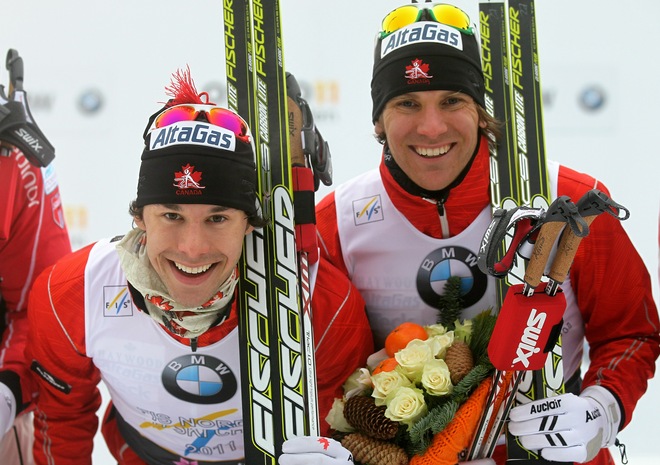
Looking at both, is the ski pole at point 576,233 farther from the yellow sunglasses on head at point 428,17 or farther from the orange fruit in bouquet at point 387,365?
the yellow sunglasses on head at point 428,17

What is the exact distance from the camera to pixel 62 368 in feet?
6.27

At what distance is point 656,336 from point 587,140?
1562 millimetres

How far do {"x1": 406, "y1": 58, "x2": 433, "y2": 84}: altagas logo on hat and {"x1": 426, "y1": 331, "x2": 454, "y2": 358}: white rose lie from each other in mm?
580

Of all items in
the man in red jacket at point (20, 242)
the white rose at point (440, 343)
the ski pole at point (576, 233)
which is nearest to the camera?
the ski pole at point (576, 233)

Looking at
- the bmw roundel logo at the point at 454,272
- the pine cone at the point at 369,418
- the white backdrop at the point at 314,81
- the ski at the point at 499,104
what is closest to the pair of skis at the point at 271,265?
the pine cone at the point at 369,418

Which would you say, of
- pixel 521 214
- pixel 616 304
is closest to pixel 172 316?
pixel 521 214

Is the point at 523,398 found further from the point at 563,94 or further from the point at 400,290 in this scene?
the point at 563,94

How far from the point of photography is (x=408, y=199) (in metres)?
2.01

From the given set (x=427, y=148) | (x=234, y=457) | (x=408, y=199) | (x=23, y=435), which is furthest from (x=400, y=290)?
(x=23, y=435)

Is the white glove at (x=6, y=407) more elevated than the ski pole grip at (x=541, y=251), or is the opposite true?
the ski pole grip at (x=541, y=251)

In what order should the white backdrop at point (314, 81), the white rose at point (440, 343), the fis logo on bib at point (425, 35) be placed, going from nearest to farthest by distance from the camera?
the white rose at point (440, 343) < the fis logo on bib at point (425, 35) < the white backdrop at point (314, 81)

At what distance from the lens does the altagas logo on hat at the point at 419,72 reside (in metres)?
1.83

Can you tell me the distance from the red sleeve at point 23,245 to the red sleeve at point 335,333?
2.61ft

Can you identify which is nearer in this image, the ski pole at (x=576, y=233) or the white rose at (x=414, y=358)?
the ski pole at (x=576, y=233)
